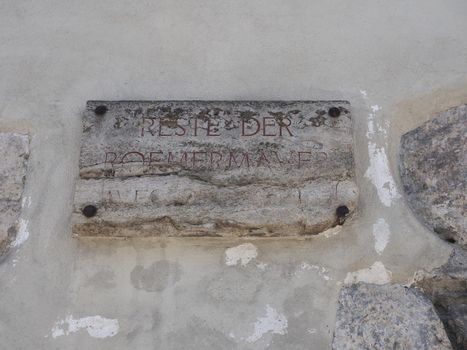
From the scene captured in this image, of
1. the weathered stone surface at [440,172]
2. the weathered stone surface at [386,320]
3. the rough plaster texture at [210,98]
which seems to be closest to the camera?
the weathered stone surface at [386,320]

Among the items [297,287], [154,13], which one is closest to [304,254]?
[297,287]

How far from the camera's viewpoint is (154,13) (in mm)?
2729

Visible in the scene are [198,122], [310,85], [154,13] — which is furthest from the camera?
[154,13]

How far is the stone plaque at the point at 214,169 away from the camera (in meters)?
2.21

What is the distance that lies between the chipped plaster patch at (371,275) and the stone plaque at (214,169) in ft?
0.63

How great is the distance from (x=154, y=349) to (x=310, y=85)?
3.94 ft

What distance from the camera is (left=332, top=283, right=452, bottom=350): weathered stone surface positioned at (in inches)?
79.7

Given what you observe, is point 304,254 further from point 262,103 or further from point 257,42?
point 257,42

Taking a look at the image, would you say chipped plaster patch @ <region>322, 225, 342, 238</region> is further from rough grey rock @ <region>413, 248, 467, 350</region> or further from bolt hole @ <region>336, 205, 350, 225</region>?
rough grey rock @ <region>413, 248, 467, 350</region>

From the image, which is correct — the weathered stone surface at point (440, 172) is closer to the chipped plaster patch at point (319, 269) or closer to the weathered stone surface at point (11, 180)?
the chipped plaster patch at point (319, 269)

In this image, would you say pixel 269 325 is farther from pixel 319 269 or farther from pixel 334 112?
pixel 334 112

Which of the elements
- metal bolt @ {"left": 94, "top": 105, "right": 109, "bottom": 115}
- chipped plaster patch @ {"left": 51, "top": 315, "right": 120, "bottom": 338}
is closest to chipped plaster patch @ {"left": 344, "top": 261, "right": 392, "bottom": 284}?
chipped plaster patch @ {"left": 51, "top": 315, "right": 120, "bottom": 338}

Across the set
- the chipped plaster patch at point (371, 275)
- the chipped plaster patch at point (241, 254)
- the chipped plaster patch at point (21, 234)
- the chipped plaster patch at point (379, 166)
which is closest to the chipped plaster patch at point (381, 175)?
the chipped plaster patch at point (379, 166)

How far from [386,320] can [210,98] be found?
43.0 inches
